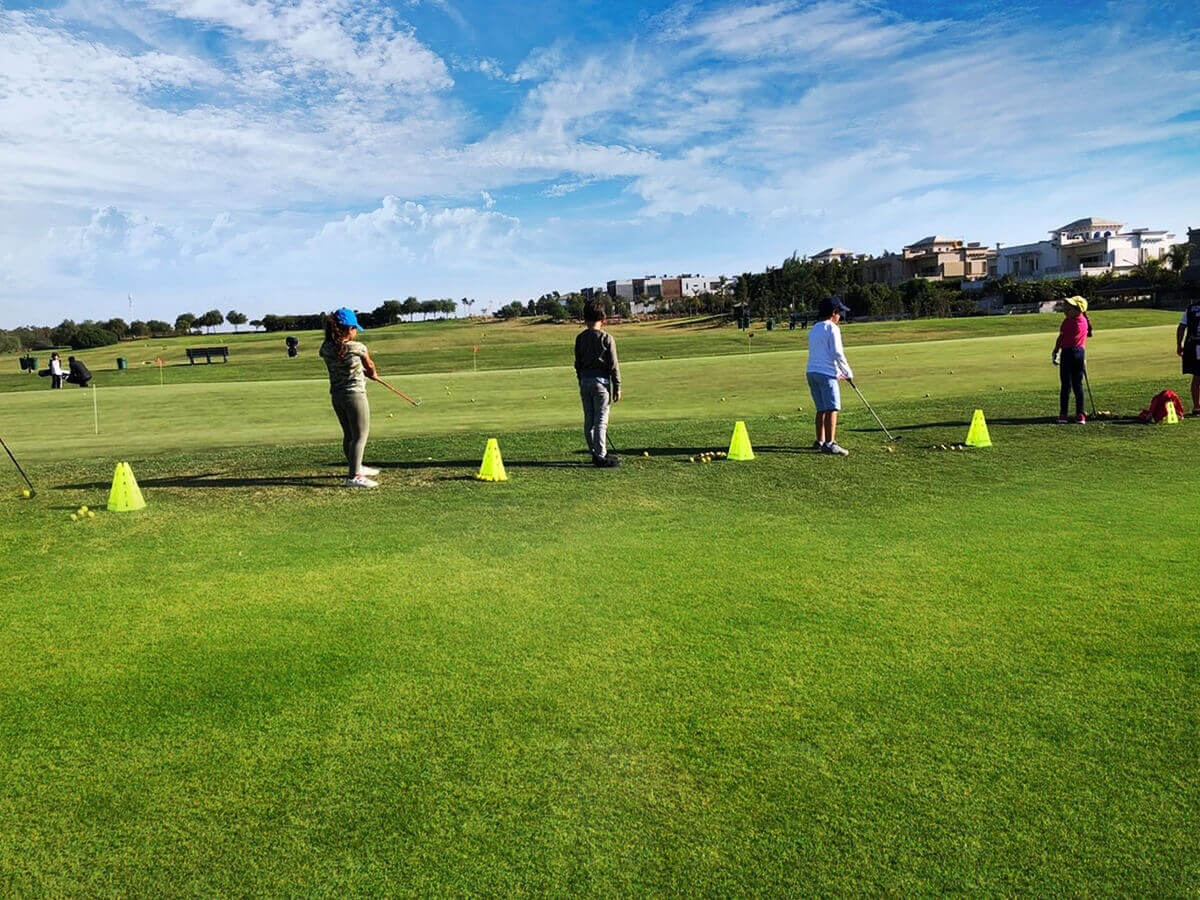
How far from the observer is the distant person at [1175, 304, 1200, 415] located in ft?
46.9

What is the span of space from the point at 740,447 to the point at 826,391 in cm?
145

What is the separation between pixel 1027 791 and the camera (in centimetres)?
386

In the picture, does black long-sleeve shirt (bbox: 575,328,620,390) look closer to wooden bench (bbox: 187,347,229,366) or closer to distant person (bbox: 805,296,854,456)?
distant person (bbox: 805,296,854,456)

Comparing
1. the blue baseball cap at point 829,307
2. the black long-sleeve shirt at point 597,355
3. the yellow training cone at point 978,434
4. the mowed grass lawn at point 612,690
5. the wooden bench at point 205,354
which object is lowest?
the mowed grass lawn at point 612,690

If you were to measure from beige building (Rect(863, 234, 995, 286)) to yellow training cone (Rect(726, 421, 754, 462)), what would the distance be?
13596 centimetres

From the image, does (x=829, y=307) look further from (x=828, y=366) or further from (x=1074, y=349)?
(x=1074, y=349)

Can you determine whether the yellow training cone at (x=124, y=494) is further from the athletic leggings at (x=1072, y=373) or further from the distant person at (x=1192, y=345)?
the distant person at (x=1192, y=345)

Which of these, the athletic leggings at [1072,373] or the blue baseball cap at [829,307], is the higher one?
the blue baseball cap at [829,307]

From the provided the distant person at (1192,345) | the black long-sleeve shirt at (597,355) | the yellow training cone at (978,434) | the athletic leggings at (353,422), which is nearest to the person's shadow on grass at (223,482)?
the athletic leggings at (353,422)

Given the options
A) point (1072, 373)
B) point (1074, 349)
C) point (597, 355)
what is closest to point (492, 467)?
point (597, 355)

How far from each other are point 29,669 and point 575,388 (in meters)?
21.5

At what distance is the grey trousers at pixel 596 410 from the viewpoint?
12.0m

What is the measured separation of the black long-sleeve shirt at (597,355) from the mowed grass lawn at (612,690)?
1847mm

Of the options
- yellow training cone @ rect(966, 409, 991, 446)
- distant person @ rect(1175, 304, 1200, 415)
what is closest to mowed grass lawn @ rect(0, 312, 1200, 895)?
yellow training cone @ rect(966, 409, 991, 446)
